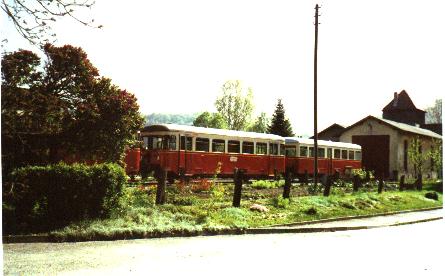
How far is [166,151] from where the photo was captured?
23.8 meters

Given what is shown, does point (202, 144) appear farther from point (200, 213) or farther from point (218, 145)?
point (200, 213)

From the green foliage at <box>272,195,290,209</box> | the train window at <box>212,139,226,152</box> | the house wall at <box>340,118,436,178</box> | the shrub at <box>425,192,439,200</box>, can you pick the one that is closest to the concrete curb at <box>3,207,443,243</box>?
the green foliage at <box>272,195,290,209</box>

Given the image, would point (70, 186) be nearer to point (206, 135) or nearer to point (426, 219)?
point (426, 219)

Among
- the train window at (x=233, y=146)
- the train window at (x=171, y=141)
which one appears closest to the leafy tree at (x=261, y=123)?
the train window at (x=233, y=146)

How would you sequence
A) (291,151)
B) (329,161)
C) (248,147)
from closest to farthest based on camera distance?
(248,147), (291,151), (329,161)

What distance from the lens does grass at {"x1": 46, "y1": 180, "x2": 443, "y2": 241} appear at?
434 inches

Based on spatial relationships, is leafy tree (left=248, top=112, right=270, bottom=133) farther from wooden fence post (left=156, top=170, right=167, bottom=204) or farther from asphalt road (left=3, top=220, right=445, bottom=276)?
asphalt road (left=3, top=220, right=445, bottom=276)

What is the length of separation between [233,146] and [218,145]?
1.26 meters

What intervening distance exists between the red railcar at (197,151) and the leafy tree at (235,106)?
1090 inches

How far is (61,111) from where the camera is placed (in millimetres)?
11992

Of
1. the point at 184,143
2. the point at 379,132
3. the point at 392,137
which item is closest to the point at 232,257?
the point at 184,143

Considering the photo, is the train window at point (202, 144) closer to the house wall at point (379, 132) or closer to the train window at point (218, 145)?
the train window at point (218, 145)

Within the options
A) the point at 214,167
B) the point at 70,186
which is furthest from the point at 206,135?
the point at 70,186

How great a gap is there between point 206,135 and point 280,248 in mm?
15459
